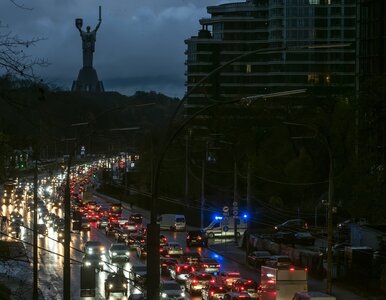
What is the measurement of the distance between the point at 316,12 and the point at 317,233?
72953 millimetres

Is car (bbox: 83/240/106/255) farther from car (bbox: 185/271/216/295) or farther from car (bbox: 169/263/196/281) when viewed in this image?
car (bbox: 185/271/216/295)

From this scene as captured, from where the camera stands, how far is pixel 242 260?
5575 centimetres

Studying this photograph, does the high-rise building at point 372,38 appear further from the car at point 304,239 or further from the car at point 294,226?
the car at point 304,239

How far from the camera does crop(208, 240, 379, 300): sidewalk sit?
41.0 meters

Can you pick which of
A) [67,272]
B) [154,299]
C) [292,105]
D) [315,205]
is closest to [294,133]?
[292,105]

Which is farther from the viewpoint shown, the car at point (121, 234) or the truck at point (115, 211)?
the truck at point (115, 211)

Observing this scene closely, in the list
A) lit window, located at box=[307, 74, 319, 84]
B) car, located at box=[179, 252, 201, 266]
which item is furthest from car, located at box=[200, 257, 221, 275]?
lit window, located at box=[307, 74, 319, 84]

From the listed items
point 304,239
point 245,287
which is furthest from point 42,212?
point 245,287

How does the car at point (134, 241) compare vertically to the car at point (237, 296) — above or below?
below

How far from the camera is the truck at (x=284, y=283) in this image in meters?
35.4

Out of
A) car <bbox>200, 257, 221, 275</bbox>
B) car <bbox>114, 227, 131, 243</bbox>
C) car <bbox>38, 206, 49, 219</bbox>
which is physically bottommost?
car <bbox>38, 206, 49, 219</bbox>

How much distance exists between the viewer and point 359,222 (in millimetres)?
59438

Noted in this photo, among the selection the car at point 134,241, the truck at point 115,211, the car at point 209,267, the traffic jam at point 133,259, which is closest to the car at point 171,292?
the traffic jam at point 133,259

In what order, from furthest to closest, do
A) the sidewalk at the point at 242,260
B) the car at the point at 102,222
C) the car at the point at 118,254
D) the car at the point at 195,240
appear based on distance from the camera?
1. the car at the point at 102,222
2. the car at the point at 195,240
3. the car at the point at 118,254
4. the sidewalk at the point at 242,260
